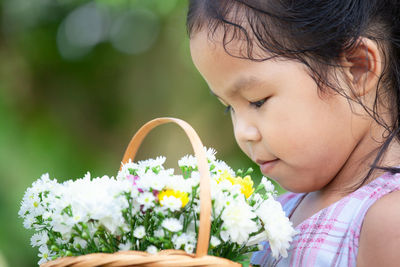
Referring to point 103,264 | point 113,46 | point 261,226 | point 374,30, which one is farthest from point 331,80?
point 113,46

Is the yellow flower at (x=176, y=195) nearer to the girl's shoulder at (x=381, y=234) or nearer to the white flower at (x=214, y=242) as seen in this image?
the white flower at (x=214, y=242)

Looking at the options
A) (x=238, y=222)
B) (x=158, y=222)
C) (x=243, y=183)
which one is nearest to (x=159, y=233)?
(x=158, y=222)

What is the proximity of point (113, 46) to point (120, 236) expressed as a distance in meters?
4.17

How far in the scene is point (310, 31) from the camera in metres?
1.22

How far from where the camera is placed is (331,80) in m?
1.21

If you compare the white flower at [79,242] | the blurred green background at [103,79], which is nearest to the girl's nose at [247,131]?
the white flower at [79,242]

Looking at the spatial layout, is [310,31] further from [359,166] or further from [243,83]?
[359,166]

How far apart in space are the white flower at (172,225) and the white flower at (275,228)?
196 millimetres

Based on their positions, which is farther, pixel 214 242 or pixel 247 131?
pixel 247 131

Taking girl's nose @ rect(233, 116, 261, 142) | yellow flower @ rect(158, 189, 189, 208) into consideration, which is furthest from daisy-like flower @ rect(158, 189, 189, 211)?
girl's nose @ rect(233, 116, 261, 142)

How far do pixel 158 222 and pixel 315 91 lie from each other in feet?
1.60

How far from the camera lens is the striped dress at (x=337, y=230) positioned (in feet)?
3.64

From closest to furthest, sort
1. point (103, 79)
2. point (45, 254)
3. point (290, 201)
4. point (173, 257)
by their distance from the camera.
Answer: point (173, 257) < point (45, 254) < point (290, 201) < point (103, 79)

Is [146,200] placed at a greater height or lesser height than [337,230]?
greater
